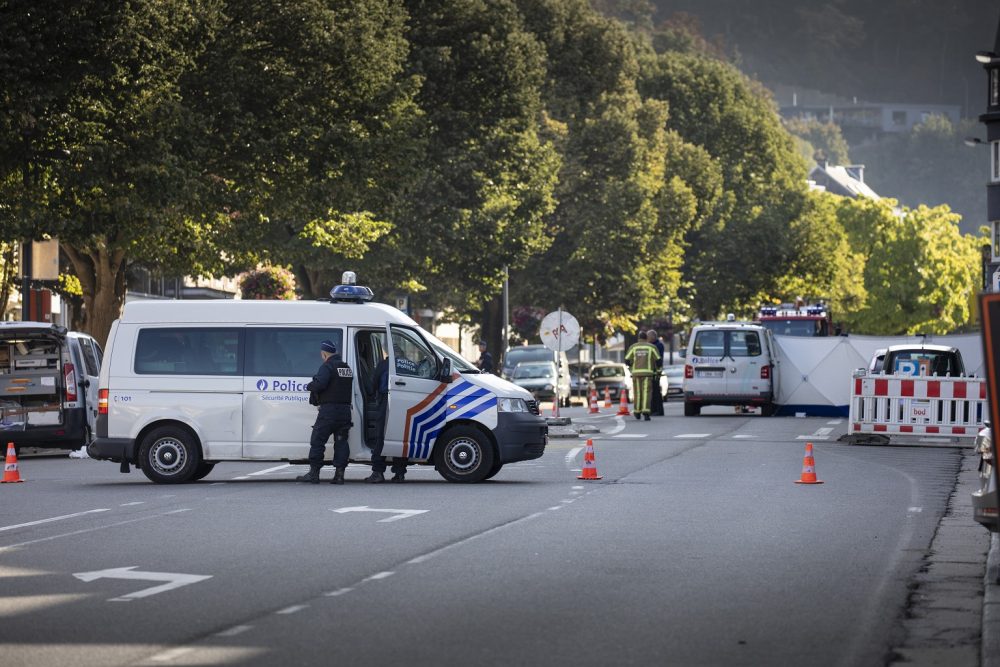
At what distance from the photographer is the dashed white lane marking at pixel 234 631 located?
10117mm

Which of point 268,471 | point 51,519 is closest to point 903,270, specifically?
point 268,471

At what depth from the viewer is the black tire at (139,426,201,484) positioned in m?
22.1

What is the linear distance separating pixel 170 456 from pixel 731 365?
20.7 meters

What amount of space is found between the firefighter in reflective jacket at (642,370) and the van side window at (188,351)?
1668 cm

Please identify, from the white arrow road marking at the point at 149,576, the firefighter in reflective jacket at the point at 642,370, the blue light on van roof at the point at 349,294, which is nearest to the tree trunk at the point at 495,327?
the firefighter in reflective jacket at the point at 642,370

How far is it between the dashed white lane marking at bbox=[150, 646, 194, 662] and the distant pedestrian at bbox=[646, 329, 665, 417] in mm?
29609

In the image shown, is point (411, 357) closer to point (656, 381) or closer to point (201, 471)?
point (201, 471)

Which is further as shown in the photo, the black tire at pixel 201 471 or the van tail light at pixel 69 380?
the van tail light at pixel 69 380

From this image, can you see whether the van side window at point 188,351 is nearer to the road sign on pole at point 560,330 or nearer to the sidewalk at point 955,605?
the sidewalk at point 955,605

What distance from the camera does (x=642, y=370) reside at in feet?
128

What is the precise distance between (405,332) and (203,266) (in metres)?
21.8

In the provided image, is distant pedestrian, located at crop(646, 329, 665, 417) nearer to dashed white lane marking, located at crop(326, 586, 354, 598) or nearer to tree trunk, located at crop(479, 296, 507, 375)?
tree trunk, located at crop(479, 296, 507, 375)

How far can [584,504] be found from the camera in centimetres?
1861

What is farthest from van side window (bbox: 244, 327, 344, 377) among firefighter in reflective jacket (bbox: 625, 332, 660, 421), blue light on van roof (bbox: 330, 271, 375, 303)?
firefighter in reflective jacket (bbox: 625, 332, 660, 421)
